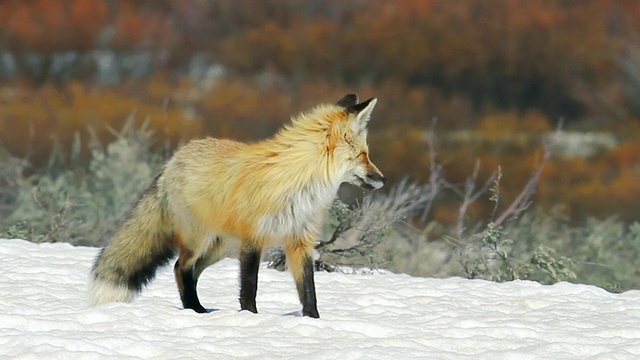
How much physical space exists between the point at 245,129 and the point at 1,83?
14.5 feet

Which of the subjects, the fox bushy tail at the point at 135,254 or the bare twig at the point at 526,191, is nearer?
the fox bushy tail at the point at 135,254

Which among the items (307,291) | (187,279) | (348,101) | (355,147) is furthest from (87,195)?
(355,147)

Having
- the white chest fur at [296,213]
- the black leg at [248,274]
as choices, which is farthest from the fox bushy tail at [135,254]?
the white chest fur at [296,213]

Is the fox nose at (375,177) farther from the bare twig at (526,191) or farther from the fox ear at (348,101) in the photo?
the bare twig at (526,191)

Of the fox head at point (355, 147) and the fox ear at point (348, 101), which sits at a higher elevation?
the fox ear at point (348, 101)

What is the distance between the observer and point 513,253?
38.3 feet

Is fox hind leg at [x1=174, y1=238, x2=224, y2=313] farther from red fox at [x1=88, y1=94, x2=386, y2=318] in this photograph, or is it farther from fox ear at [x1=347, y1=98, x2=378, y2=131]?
fox ear at [x1=347, y1=98, x2=378, y2=131]

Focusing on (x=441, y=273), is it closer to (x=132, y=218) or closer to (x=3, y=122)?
(x=132, y=218)

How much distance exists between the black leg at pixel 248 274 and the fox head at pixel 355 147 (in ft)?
2.28

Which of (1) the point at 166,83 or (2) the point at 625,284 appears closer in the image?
(2) the point at 625,284

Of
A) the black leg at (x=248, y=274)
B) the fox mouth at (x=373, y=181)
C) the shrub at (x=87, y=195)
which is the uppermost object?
the fox mouth at (x=373, y=181)

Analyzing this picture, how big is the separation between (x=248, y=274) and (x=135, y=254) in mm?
805

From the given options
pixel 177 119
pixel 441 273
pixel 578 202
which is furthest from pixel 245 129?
pixel 441 273

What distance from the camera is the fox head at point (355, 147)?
20.8 ft
